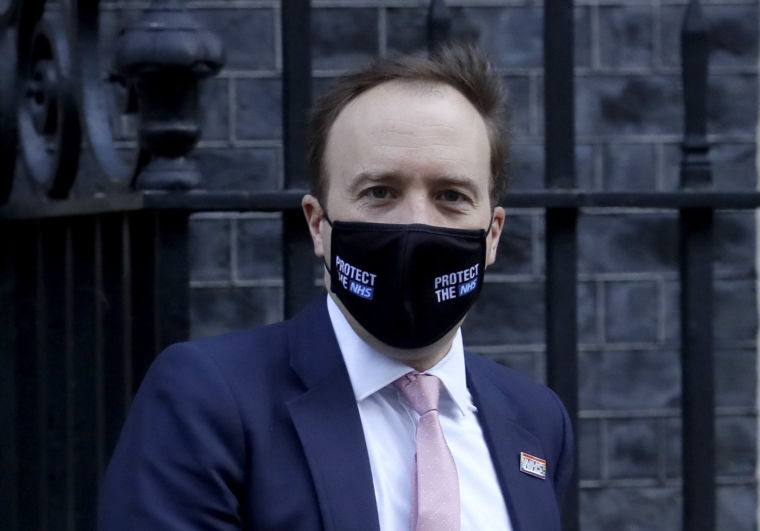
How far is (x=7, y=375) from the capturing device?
2.97 m

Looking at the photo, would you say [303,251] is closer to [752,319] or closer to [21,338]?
[21,338]

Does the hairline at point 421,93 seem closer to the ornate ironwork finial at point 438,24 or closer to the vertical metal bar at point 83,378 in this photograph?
the ornate ironwork finial at point 438,24

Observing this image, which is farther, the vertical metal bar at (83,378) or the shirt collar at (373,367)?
the vertical metal bar at (83,378)

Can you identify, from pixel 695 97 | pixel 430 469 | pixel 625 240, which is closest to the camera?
pixel 430 469

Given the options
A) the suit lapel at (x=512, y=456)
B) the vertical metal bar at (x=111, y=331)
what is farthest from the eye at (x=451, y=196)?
the vertical metal bar at (x=111, y=331)

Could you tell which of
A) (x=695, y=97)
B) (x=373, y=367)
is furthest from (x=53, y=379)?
(x=695, y=97)

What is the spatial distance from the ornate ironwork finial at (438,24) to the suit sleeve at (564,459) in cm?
70

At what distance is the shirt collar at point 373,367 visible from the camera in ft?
6.40

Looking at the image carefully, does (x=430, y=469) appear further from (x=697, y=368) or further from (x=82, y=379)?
(x=82, y=379)

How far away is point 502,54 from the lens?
401 centimetres

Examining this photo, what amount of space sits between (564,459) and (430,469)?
474mm

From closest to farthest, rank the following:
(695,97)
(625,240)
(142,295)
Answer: (142,295) → (695,97) → (625,240)

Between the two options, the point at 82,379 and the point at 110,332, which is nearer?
the point at 110,332

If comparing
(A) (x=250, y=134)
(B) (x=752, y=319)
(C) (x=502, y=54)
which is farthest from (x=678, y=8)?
(A) (x=250, y=134)
